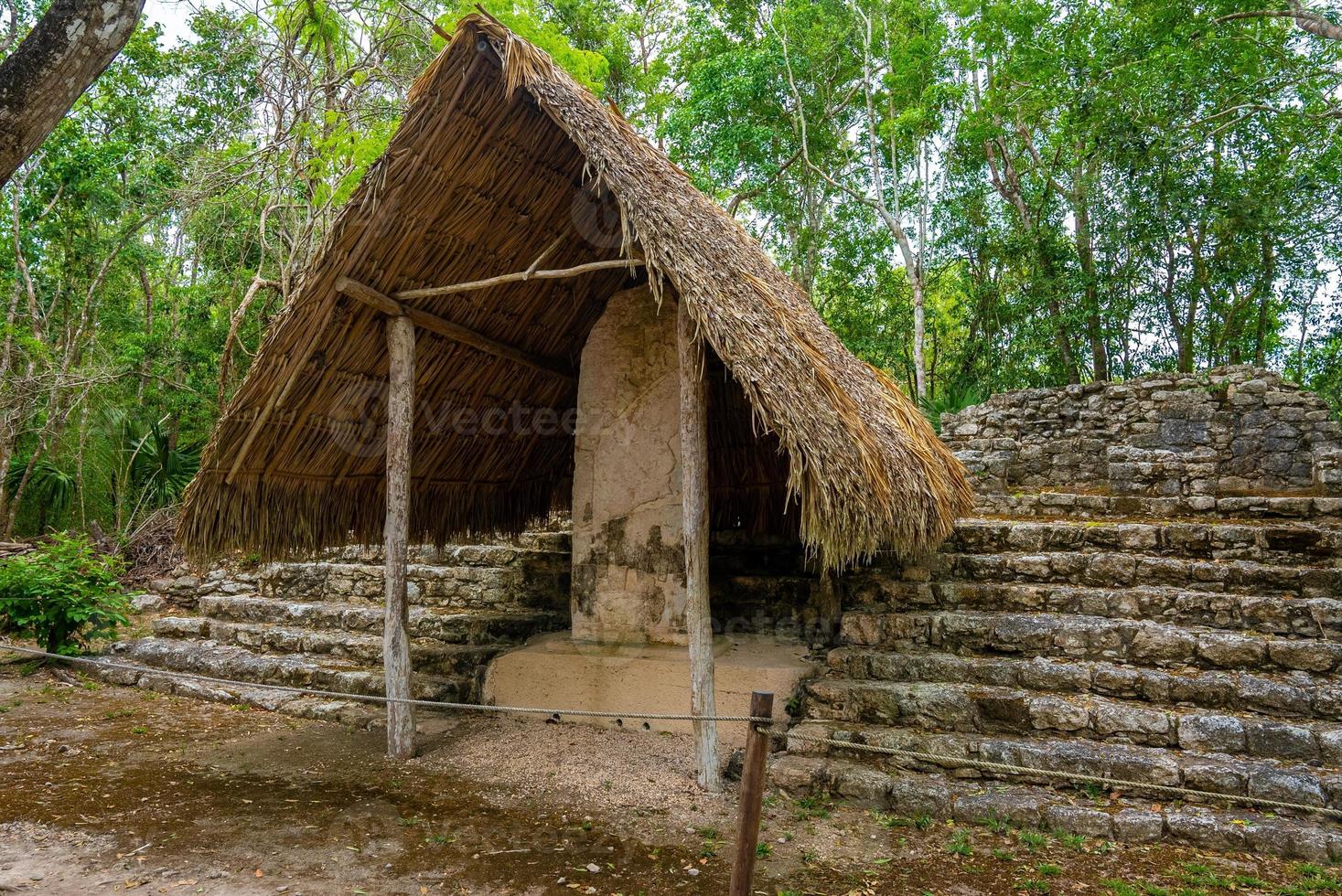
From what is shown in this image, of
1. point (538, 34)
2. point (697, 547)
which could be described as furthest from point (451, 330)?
point (538, 34)

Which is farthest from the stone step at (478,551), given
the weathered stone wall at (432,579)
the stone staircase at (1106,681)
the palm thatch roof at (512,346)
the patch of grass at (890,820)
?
the patch of grass at (890,820)

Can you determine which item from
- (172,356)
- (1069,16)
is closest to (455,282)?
(172,356)

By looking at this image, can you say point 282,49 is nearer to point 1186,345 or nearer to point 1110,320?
point 1110,320

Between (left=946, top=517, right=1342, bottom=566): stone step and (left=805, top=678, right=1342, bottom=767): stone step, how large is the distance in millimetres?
1658

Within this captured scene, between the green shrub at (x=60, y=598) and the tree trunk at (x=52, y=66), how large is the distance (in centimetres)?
424

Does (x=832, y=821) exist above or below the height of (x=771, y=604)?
below

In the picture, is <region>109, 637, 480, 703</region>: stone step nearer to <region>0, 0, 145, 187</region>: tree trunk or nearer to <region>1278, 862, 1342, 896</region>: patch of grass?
<region>0, 0, 145, 187</region>: tree trunk

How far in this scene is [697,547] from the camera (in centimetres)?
371

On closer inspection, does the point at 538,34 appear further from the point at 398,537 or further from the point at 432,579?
the point at 398,537

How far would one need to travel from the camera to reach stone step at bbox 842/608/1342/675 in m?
3.90

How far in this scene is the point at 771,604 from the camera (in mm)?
5230

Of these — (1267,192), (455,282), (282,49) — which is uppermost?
(282,49)

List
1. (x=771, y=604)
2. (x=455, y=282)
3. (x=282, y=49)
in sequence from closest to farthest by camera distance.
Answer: (x=455, y=282)
(x=771, y=604)
(x=282, y=49)

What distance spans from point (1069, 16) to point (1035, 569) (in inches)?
340
